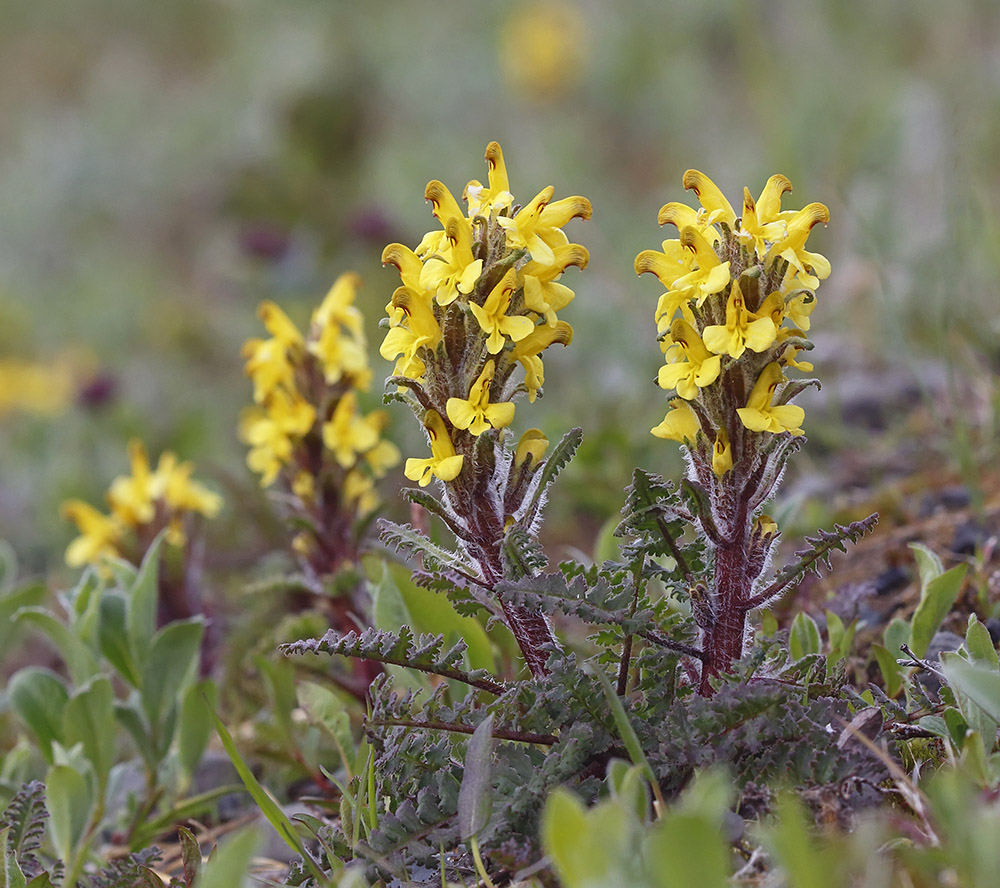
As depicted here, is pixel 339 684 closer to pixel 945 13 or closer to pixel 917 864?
pixel 917 864

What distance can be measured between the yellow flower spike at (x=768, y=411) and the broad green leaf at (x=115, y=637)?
162 centimetres

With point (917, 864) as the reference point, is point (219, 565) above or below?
above

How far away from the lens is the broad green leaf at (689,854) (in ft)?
3.19

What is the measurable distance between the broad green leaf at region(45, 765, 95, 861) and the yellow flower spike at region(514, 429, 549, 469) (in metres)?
0.97

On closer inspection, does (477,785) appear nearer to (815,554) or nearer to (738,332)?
(815,554)

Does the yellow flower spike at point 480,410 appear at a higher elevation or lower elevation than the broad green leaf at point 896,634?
higher

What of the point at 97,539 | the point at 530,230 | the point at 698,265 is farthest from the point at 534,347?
the point at 97,539

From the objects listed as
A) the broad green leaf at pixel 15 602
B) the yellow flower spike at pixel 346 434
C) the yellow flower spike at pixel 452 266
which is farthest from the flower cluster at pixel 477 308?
the broad green leaf at pixel 15 602

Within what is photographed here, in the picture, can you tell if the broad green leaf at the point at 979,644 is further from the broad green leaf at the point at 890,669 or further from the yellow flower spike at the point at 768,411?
the yellow flower spike at the point at 768,411

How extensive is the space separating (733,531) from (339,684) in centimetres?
115

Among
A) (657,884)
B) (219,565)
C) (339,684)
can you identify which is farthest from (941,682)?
(219,565)

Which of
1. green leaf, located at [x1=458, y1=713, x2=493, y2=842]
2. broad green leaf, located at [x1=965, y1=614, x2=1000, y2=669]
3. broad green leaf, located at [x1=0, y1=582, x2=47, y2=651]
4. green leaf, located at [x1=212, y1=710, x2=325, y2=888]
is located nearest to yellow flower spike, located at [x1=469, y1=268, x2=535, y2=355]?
green leaf, located at [x1=458, y1=713, x2=493, y2=842]

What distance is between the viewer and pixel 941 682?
1.78m

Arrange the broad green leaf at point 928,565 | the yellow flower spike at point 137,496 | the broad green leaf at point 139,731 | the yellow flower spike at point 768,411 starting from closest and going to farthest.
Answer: the yellow flower spike at point 768,411, the broad green leaf at point 928,565, the broad green leaf at point 139,731, the yellow flower spike at point 137,496
